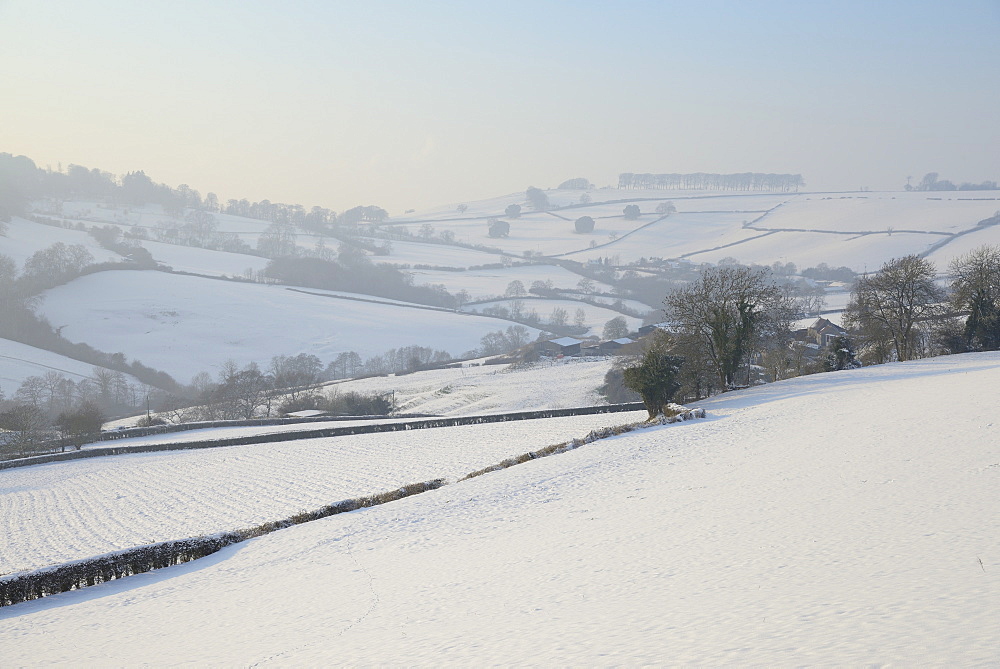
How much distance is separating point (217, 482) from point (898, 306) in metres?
44.8

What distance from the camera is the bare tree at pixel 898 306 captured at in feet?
148

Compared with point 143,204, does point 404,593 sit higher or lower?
lower

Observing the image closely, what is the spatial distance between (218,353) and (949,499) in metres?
84.8

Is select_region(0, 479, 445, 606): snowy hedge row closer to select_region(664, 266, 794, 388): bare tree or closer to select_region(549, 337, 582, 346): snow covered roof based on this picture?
select_region(664, 266, 794, 388): bare tree

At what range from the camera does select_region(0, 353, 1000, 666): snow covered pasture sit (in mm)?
8227

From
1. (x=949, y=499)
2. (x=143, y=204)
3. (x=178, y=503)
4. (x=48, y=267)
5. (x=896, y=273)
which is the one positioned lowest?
(x=178, y=503)

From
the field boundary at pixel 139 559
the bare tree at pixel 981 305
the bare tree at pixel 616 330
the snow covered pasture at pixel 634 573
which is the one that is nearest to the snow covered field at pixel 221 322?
the bare tree at pixel 616 330

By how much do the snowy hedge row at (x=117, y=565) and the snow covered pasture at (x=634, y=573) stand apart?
0.38 m

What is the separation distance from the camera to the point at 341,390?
70.5m

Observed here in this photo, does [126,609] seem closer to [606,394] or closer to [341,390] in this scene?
[606,394]

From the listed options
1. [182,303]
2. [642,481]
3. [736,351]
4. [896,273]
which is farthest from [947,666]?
[182,303]

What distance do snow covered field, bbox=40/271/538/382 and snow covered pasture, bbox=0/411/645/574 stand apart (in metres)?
49.2

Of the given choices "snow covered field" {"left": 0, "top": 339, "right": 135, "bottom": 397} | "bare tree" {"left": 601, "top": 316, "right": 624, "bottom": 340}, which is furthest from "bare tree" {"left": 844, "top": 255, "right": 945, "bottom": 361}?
"snow covered field" {"left": 0, "top": 339, "right": 135, "bottom": 397}

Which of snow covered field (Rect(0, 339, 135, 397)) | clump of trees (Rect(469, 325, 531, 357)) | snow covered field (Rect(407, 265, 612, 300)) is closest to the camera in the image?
snow covered field (Rect(0, 339, 135, 397))
